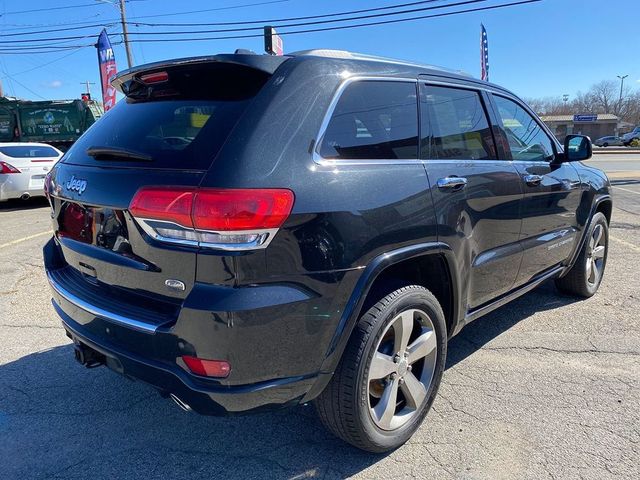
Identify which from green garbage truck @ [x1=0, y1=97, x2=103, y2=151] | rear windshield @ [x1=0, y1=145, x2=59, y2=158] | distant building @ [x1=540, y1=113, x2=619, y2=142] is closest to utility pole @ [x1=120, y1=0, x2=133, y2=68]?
green garbage truck @ [x1=0, y1=97, x2=103, y2=151]

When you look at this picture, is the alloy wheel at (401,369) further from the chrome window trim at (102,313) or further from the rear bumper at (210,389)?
the chrome window trim at (102,313)

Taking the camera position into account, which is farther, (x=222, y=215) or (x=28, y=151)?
(x=28, y=151)

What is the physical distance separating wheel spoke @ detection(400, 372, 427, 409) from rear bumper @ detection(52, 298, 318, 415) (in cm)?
67

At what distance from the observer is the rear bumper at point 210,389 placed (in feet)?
6.53

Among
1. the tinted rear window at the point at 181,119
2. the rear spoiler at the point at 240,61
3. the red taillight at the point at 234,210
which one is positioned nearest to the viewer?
the red taillight at the point at 234,210

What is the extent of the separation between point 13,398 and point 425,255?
8.60ft

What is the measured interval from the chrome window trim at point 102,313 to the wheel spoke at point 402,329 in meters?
1.14

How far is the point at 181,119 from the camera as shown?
92.7 inches

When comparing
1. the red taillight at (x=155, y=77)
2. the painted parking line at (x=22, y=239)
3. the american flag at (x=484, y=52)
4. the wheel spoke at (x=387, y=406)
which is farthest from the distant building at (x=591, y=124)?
the red taillight at (x=155, y=77)

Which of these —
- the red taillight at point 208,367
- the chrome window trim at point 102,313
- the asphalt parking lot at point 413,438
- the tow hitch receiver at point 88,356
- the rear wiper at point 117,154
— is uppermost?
the rear wiper at point 117,154

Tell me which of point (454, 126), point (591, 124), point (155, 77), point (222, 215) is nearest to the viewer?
point (222, 215)

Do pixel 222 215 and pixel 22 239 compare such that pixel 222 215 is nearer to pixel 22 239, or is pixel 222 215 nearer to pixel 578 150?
pixel 578 150

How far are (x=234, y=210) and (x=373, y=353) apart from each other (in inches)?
37.7

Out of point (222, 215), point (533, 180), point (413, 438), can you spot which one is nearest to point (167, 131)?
point (222, 215)
